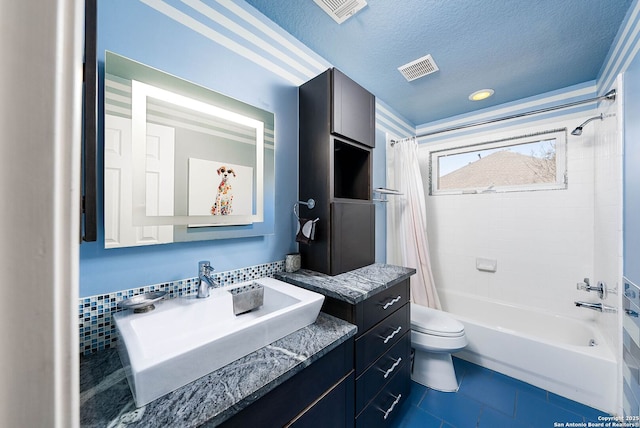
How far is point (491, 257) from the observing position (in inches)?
91.5

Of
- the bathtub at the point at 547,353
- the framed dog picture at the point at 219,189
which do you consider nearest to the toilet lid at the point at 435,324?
the bathtub at the point at 547,353

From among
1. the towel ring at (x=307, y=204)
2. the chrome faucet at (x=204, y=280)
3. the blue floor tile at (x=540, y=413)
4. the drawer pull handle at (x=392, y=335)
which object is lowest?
the blue floor tile at (x=540, y=413)

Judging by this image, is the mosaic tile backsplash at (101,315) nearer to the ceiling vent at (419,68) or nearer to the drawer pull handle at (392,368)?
the drawer pull handle at (392,368)

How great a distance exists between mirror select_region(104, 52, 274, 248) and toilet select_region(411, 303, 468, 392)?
1.36 meters

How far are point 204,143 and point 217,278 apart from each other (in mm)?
645

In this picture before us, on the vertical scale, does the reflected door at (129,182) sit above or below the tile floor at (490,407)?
above

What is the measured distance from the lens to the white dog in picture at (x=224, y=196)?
1.15m

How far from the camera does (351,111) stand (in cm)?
148

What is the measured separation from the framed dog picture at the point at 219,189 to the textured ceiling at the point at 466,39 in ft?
3.05

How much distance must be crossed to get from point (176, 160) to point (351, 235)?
0.99 m

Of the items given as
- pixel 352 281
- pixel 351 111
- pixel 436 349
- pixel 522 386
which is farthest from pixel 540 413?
pixel 351 111

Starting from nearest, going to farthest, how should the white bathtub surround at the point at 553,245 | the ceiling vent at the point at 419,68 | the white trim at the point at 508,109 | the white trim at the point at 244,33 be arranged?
the white trim at the point at 244,33 < the white bathtub surround at the point at 553,245 < the ceiling vent at the point at 419,68 < the white trim at the point at 508,109

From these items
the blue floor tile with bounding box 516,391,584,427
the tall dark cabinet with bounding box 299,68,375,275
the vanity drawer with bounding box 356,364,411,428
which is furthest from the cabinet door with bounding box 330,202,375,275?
the blue floor tile with bounding box 516,391,584,427

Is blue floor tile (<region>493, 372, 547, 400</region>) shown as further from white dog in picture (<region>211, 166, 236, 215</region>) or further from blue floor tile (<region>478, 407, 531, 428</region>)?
white dog in picture (<region>211, 166, 236, 215</region>)
